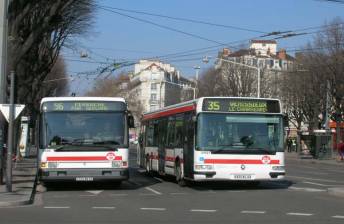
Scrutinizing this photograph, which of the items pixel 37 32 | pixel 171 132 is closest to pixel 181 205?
pixel 171 132

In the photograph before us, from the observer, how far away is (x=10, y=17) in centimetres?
2208

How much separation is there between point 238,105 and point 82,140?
464 cm

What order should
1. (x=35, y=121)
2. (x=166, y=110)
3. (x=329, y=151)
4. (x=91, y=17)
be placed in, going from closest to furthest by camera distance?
(x=35, y=121) → (x=166, y=110) → (x=91, y=17) → (x=329, y=151)

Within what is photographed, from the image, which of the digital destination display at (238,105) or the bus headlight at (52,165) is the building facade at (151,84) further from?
the bus headlight at (52,165)

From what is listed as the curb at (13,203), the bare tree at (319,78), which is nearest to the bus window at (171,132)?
the curb at (13,203)

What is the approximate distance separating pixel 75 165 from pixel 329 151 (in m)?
35.3

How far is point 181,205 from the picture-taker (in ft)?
48.8

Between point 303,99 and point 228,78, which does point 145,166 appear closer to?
point 303,99

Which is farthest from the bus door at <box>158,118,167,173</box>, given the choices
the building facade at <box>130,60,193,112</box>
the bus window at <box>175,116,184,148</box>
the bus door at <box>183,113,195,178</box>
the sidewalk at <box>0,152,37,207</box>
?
the building facade at <box>130,60,193,112</box>

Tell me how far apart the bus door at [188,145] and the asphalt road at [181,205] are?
0.64 meters

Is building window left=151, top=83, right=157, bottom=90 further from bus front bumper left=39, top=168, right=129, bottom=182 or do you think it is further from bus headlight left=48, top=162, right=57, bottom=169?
bus headlight left=48, top=162, right=57, bottom=169

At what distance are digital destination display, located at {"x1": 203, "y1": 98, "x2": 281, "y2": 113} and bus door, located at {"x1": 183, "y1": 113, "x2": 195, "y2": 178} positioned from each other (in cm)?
77

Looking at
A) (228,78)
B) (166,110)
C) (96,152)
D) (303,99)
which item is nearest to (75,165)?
(96,152)

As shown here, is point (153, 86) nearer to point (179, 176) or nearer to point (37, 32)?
point (37, 32)
